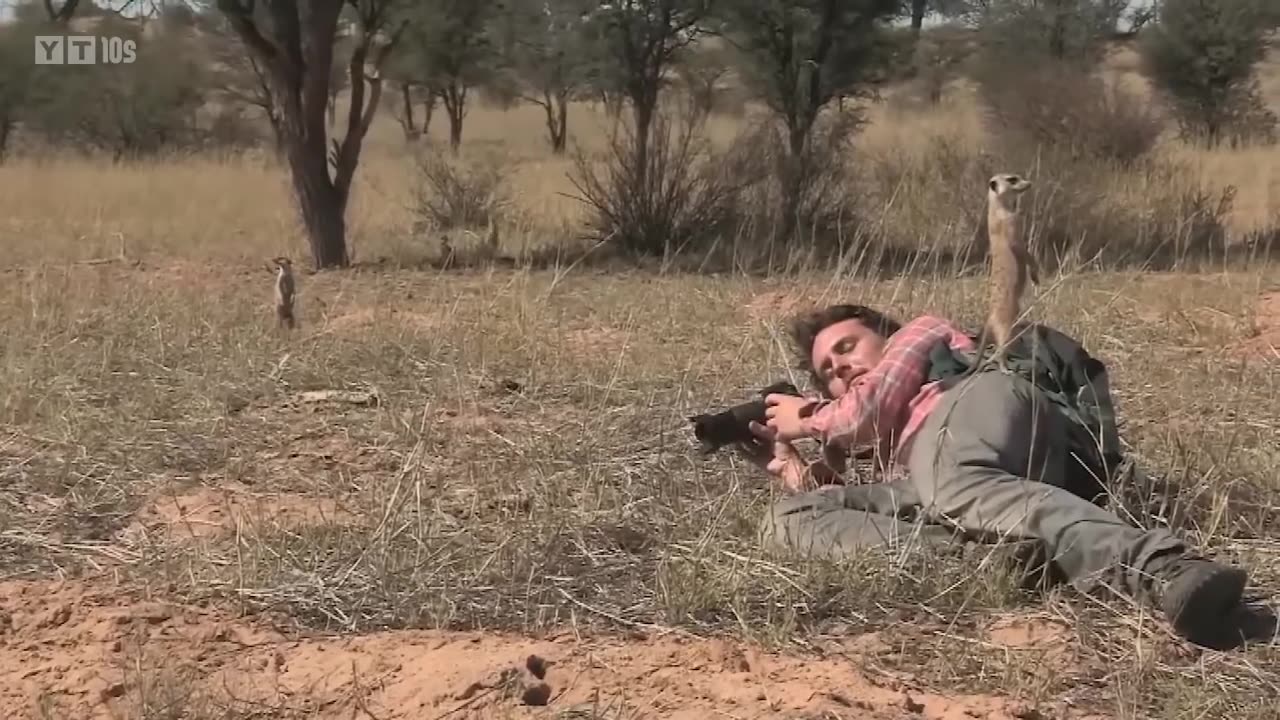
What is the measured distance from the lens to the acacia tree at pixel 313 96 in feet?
30.9

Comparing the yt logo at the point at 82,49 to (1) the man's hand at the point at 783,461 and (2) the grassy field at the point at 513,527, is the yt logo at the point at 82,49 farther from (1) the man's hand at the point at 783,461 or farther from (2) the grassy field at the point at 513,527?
(1) the man's hand at the point at 783,461

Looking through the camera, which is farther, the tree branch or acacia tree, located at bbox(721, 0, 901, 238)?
acacia tree, located at bbox(721, 0, 901, 238)

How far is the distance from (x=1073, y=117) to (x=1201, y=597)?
13070 millimetres

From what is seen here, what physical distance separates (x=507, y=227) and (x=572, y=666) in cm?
938

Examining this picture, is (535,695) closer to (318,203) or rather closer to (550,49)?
(318,203)

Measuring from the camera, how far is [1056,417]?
3062 mm

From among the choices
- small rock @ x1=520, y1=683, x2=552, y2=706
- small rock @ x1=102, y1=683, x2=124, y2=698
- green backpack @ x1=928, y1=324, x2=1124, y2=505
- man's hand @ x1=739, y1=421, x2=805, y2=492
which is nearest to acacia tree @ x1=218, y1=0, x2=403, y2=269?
man's hand @ x1=739, y1=421, x2=805, y2=492

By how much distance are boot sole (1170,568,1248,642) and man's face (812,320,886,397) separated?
1079 millimetres

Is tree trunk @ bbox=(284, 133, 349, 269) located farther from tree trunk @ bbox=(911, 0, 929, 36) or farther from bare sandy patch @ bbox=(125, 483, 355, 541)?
tree trunk @ bbox=(911, 0, 929, 36)

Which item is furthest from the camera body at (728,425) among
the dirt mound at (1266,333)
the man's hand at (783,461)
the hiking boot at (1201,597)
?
the dirt mound at (1266,333)

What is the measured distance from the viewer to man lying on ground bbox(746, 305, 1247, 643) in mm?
2635

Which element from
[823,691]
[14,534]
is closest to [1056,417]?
[823,691]

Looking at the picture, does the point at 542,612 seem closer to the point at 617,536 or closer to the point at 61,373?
the point at 617,536

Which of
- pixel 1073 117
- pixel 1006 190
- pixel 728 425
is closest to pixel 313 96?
pixel 728 425
